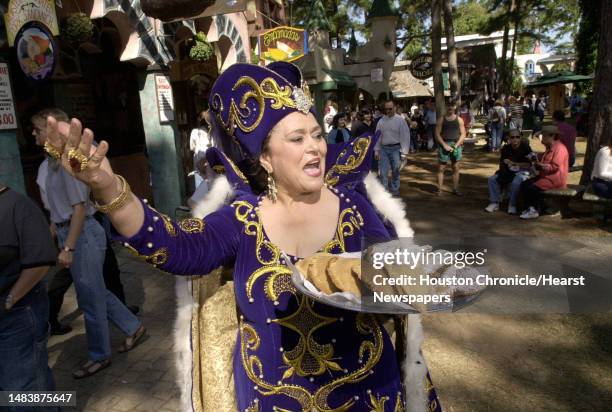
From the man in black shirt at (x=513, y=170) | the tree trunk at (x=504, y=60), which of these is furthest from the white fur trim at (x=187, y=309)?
the tree trunk at (x=504, y=60)

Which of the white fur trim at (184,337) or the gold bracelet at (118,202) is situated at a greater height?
the gold bracelet at (118,202)

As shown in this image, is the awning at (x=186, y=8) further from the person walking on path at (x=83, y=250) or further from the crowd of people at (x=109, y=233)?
the person walking on path at (x=83, y=250)

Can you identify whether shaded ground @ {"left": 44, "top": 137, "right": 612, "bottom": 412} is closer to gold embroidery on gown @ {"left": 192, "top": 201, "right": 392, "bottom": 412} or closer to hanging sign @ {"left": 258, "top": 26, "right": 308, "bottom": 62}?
gold embroidery on gown @ {"left": 192, "top": 201, "right": 392, "bottom": 412}

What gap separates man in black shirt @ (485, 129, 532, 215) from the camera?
866 centimetres

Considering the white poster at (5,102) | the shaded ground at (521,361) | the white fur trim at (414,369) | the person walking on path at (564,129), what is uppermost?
the white poster at (5,102)

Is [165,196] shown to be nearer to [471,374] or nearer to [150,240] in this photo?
[471,374]

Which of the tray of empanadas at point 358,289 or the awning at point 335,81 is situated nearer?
the tray of empanadas at point 358,289

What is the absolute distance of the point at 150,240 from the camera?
5.42ft

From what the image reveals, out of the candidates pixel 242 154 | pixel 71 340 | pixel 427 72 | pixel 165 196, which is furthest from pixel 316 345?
pixel 427 72

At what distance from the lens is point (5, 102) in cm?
566

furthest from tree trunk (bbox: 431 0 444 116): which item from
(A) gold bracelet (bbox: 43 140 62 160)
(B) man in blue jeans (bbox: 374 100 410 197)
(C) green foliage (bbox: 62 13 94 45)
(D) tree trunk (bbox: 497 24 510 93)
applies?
(D) tree trunk (bbox: 497 24 510 93)

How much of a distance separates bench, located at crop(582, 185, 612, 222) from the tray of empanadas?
291 inches

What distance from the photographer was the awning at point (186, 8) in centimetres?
738

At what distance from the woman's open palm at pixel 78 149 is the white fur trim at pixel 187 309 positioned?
0.66 m
